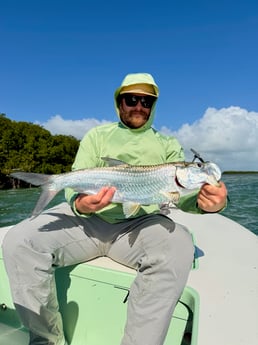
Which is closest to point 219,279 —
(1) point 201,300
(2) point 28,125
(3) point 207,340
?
(1) point 201,300

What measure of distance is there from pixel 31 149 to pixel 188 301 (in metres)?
50.5

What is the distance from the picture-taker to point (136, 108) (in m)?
2.80

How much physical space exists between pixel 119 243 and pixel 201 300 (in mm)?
667

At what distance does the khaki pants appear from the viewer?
1.92 metres

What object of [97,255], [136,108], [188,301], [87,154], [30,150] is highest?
[30,150]

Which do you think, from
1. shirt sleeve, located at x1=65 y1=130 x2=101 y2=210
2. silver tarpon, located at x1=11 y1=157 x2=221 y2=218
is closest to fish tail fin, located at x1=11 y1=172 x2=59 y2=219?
silver tarpon, located at x1=11 y1=157 x2=221 y2=218

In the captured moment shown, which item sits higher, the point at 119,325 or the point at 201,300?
the point at 201,300

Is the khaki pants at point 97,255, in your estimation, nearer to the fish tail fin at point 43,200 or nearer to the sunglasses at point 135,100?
the fish tail fin at point 43,200

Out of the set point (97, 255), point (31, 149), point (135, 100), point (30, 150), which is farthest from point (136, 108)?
point (31, 149)

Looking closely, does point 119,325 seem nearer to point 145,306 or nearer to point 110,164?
point 145,306

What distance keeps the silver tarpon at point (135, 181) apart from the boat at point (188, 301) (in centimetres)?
56

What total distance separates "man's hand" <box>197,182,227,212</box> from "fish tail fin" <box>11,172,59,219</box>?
0.91 m

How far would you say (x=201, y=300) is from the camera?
2004 mm

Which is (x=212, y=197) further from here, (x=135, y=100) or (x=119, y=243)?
(x=135, y=100)
